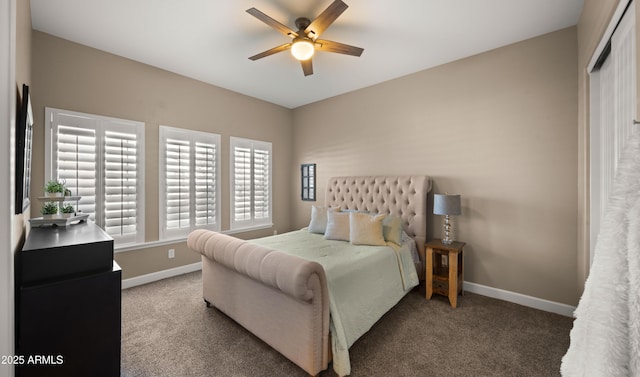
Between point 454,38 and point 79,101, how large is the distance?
421 centimetres

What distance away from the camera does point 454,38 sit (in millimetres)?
2711

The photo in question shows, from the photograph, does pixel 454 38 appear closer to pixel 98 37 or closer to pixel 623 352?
pixel 623 352

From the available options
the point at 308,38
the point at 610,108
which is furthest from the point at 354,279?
the point at 610,108

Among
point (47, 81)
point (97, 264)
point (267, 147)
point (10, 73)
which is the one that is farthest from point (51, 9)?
point (267, 147)

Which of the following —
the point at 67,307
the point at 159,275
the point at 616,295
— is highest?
the point at 616,295

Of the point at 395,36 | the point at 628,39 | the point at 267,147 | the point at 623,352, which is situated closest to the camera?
the point at 623,352

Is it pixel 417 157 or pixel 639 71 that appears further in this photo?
pixel 417 157

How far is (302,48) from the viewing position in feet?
7.85

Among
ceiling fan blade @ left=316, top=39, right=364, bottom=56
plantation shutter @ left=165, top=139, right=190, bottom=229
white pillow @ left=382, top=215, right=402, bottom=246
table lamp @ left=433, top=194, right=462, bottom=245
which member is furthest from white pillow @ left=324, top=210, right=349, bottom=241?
plantation shutter @ left=165, top=139, right=190, bottom=229

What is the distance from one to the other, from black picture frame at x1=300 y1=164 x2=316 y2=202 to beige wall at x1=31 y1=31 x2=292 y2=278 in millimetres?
884

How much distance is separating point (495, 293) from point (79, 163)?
4977mm

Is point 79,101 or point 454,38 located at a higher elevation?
point 454,38

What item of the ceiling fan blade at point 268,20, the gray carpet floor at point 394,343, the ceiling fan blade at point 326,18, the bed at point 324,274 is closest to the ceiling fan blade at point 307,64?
the ceiling fan blade at point 326,18

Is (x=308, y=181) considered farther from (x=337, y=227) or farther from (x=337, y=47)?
(x=337, y=47)
